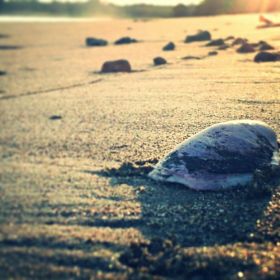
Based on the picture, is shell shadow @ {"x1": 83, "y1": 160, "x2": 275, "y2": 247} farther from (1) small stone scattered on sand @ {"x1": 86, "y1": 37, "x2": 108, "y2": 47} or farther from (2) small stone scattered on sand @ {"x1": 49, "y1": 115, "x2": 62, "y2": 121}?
(1) small stone scattered on sand @ {"x1": 86, "y1": 37, "x2": 108, "y2": 47}

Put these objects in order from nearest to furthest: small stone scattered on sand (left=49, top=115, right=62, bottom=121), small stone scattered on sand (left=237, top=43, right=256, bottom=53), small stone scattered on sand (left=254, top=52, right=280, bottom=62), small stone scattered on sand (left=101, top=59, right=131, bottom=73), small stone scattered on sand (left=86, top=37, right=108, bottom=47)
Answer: small stone scattered on sand (left=49, top=115, right=62, bottom=121) < small stone scattered on sand (left=101, top=59, right=131, bottom=73) < small stone scattered on sand (left=254, top=52, right=280, bottom=62) < small stone scattered on sand (left=237, top=43, right=256, bottom=53) < small stone scattered on sand (left=86, top=37, right=108, bottom=47)

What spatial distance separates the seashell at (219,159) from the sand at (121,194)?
6 cm

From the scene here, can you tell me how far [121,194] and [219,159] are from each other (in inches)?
21.3

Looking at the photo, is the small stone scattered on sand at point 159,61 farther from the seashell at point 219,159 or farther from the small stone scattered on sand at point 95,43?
the small stone scattered on sand at point 95,43

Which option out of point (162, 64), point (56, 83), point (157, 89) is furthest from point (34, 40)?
point (157, 89)

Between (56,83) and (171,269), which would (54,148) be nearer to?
(171,269)

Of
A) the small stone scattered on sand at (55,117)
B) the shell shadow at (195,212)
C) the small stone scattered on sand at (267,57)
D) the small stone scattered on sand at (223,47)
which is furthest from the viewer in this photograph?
the small stone scattered on sand at (223,47)

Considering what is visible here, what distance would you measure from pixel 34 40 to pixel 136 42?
2365 mm

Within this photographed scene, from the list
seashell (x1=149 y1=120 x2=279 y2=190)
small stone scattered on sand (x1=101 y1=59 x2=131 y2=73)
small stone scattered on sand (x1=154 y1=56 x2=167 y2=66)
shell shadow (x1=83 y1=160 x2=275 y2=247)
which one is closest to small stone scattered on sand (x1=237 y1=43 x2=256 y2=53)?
small stone scattered on sand (x1=154 y1=56 x2=167 y2=66)

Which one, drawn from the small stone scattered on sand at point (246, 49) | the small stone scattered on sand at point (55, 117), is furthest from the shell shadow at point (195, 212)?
the small stone scattered on sand at point (246, 49)

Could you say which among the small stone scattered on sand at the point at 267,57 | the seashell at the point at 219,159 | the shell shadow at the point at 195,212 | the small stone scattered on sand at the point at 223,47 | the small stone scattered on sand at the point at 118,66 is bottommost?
the shell shadow at the point at 195,212

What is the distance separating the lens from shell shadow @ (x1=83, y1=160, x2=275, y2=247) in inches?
66.9

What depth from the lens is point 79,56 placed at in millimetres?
7203

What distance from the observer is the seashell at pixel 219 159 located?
2.11 metres
